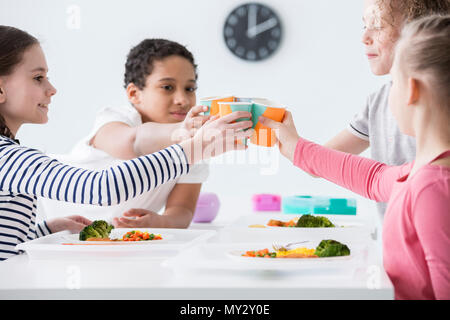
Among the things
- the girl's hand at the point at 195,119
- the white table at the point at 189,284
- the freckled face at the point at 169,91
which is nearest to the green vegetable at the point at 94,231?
the white table at the point at 189,284

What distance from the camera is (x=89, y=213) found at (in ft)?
6.28

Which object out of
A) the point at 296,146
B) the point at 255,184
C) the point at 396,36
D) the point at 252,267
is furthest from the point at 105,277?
the point at 255,184

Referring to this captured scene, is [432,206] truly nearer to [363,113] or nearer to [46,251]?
[46,251]

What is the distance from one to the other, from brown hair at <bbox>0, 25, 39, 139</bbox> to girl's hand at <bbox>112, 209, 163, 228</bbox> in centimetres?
34

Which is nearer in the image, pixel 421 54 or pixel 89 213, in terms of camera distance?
pixel 421 54

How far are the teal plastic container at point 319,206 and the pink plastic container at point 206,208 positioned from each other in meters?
0.25

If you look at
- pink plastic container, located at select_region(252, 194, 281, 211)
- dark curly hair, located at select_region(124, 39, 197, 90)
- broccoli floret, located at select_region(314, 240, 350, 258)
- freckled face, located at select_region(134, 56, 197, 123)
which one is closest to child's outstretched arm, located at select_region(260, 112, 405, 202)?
broccoli floret, located at select_region(314, 240, 350, 258)

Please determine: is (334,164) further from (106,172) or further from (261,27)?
(261,27)

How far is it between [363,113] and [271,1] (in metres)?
2.74

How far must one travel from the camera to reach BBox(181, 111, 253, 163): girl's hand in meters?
1.14

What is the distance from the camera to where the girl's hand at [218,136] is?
1.14m

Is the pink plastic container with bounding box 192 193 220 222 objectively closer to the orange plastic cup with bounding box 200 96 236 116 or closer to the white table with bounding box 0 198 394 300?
the orange plastic cup with bounding box 200 96 236 116

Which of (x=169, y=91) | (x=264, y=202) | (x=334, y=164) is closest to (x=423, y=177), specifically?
(x=334, y=164)

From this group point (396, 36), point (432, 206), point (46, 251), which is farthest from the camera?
point (396, 36)
